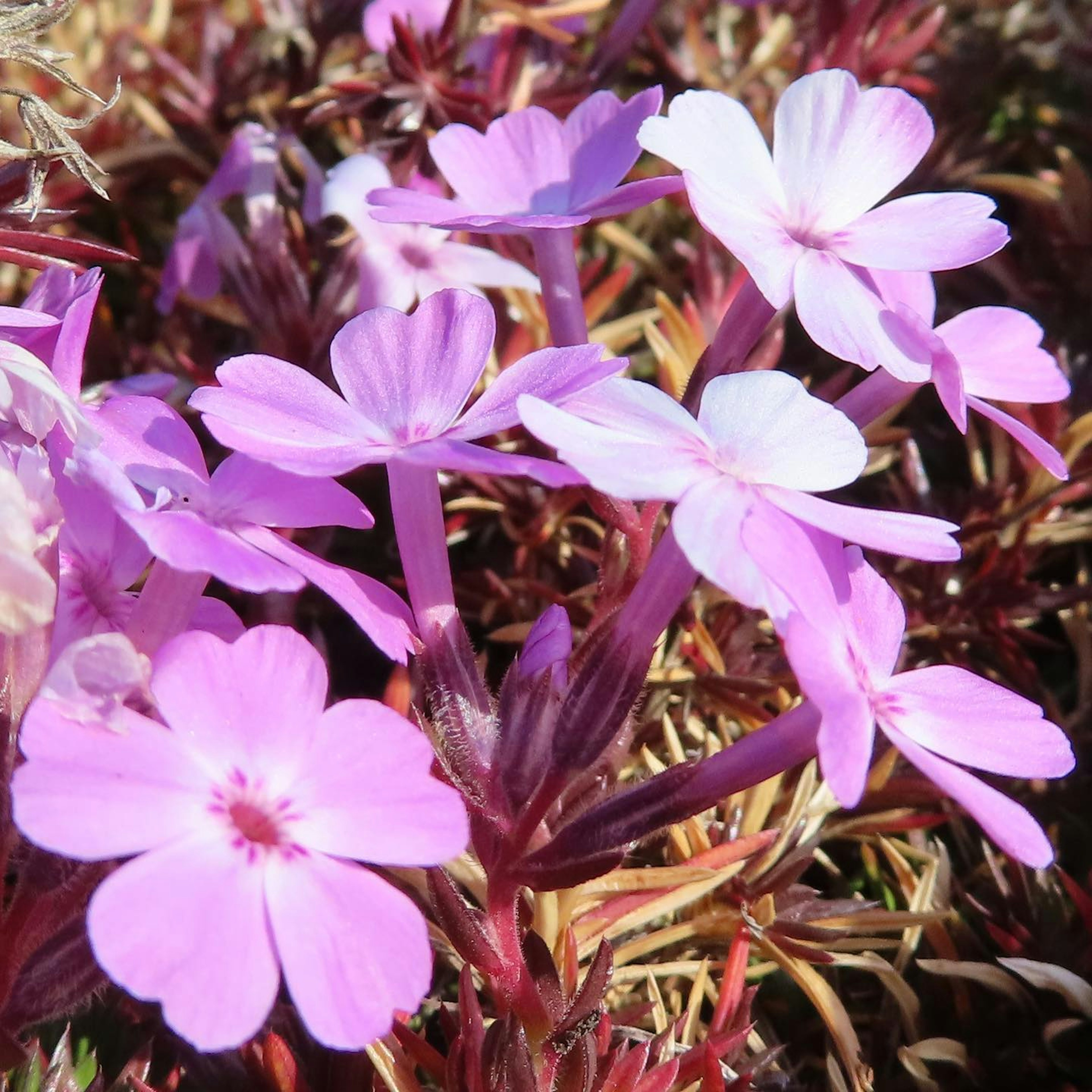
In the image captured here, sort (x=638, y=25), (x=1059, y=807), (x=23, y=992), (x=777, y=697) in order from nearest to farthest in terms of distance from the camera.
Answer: (x=23, y=992) → (x=777, y=697) → (x=1059, y=807) → (x=638, y=25)

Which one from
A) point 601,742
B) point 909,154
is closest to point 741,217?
point 909,154

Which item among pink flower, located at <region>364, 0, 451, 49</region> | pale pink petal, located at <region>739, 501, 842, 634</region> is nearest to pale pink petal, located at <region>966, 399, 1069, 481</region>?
pale pink petal, located at <region>739, 501, 842, 634</region>

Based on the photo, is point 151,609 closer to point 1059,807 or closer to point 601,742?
point 601,742

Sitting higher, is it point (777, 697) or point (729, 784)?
point (729, 784)

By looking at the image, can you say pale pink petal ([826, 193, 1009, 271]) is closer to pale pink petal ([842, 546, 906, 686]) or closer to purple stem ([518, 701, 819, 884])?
pale pink petal ([842, 546, 906, 686])

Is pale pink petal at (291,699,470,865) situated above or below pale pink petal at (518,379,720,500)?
below

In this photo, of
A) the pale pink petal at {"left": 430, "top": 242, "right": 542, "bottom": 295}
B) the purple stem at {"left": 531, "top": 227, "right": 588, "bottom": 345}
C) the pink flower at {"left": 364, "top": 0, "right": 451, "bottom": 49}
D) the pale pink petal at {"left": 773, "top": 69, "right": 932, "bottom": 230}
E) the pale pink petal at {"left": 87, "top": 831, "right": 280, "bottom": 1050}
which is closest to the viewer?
the pale pink petal at {"left": 87, "top": 831, "right": 280, "bottom": 1050}

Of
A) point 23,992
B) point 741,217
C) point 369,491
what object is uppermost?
point 741,217
